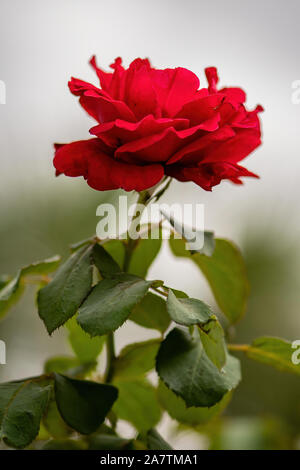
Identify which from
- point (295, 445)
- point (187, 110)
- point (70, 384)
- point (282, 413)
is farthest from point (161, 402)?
point (282, 413)

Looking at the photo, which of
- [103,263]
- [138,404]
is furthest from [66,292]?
[138,404]

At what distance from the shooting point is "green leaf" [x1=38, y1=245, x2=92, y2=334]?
229 mm

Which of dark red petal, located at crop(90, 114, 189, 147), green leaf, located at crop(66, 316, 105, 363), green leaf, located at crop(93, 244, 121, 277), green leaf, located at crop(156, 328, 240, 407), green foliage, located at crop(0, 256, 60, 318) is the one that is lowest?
green leaf, located at crop(66, 316, 105, 363)

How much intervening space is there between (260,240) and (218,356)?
2.87 feet

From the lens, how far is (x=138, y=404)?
0.33 metres

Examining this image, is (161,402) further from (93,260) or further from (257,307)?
(257,307)

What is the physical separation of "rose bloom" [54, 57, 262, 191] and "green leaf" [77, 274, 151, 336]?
0.04m

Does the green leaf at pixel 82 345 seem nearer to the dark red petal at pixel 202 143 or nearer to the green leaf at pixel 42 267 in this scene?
the green leaf at pixel 42 267

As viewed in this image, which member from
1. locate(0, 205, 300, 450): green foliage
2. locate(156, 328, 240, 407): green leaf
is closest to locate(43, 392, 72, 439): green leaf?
locate(0, 205, 300, 450): green foliage

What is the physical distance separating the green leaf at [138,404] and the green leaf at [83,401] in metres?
0.08

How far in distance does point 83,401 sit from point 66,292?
57 millimetres

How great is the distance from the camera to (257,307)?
1086 millimetres

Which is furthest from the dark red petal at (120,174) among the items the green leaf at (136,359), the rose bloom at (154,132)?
the green leaf at (136,359)

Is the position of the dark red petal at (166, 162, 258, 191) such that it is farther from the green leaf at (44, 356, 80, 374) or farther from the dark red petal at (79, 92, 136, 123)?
the green leaf at (44, 356, 80, 374)
